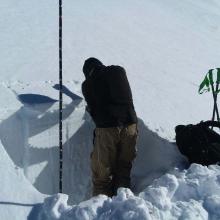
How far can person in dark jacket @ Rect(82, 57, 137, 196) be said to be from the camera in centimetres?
552

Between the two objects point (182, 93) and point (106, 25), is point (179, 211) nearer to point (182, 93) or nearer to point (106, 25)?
point (182, 93)

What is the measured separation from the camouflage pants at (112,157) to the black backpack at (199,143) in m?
0.61

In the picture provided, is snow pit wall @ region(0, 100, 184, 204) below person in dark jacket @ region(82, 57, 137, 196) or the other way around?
below

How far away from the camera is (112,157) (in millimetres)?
5762

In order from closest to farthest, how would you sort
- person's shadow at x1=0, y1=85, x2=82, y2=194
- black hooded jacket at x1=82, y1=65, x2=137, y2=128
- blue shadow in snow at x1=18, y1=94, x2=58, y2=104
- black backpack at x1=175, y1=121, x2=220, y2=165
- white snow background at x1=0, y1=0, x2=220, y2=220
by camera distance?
white snow background at x1=0, y1=0, x2=220, y2=220 < black hooded jacket at x1=82, y1=65, x2=137, y2=128 < black backpack at x1=175, y1=121, x2=220, y2=165 < person's shadow at x1=0, y1=85, x2=82, y2=194 < blue shadow in snow at x1=18, y1=94, x2=58, y2=104

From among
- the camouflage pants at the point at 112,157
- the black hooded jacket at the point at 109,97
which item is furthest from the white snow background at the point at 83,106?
the black hooded jacket at the point at 109,97

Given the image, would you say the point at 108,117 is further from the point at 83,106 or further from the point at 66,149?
the point at 66,149

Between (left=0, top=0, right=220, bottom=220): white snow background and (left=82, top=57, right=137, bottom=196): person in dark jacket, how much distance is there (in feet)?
1.82

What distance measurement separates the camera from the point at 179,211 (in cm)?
423

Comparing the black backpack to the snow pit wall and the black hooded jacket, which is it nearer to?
the snow pit wall

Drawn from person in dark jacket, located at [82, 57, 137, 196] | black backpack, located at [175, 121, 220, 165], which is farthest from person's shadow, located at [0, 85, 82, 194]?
black backpack, located at [175, 121, 220, 165]

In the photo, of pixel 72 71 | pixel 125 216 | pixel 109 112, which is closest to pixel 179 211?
pixel 125 216

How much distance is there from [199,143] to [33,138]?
2019mm

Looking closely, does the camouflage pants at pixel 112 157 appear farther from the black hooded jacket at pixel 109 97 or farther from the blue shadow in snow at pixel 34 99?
the blue shadow in snow at pixel 34 99
